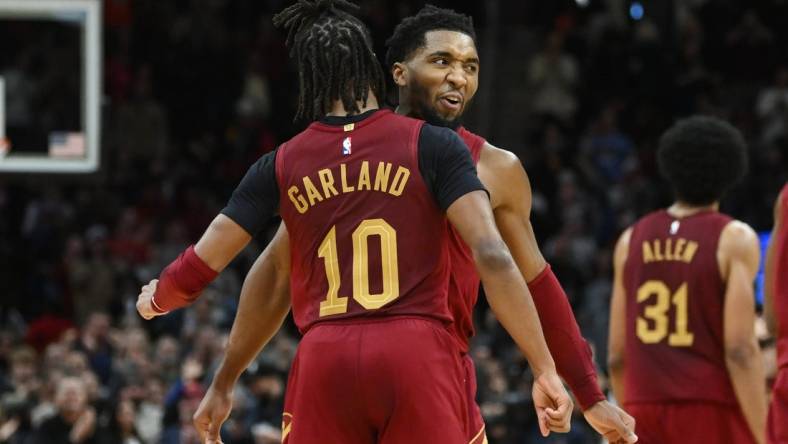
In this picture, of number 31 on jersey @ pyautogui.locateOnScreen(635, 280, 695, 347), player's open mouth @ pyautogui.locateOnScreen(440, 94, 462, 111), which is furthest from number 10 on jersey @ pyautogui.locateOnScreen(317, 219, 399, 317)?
number 31 on jersey @ pyautogui.locateOnScreen(635, 280, 695, 347)

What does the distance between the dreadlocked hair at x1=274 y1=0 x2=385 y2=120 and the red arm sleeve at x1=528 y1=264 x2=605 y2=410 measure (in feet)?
2.97

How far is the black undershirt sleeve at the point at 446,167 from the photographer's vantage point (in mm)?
4703

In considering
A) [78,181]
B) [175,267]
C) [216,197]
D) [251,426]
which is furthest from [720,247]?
[216,197]

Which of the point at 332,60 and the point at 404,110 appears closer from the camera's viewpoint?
the point at 332,60

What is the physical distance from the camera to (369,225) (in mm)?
4754

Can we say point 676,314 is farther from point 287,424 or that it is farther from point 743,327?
point 287,424

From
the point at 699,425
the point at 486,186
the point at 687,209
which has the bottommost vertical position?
the point at 699,425

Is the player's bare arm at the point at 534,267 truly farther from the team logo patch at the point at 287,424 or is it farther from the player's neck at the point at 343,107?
the team logo patch at the point at 287,424

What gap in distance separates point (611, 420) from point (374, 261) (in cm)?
110

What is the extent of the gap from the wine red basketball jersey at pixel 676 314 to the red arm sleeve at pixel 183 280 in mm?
2368

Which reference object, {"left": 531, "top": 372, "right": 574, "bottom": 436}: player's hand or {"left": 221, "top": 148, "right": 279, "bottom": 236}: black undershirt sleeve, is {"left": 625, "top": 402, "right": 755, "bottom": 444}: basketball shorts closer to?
{"left": 531, "top": 372, "right": 574, "bottom": 436}: player's hand

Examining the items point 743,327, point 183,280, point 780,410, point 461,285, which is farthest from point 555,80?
point 183,280

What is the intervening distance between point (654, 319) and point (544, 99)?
12096 mm

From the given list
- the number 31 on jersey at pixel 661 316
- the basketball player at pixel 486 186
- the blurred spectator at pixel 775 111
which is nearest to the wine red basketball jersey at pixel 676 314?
the number 31 on jersey at pixel 661 316
